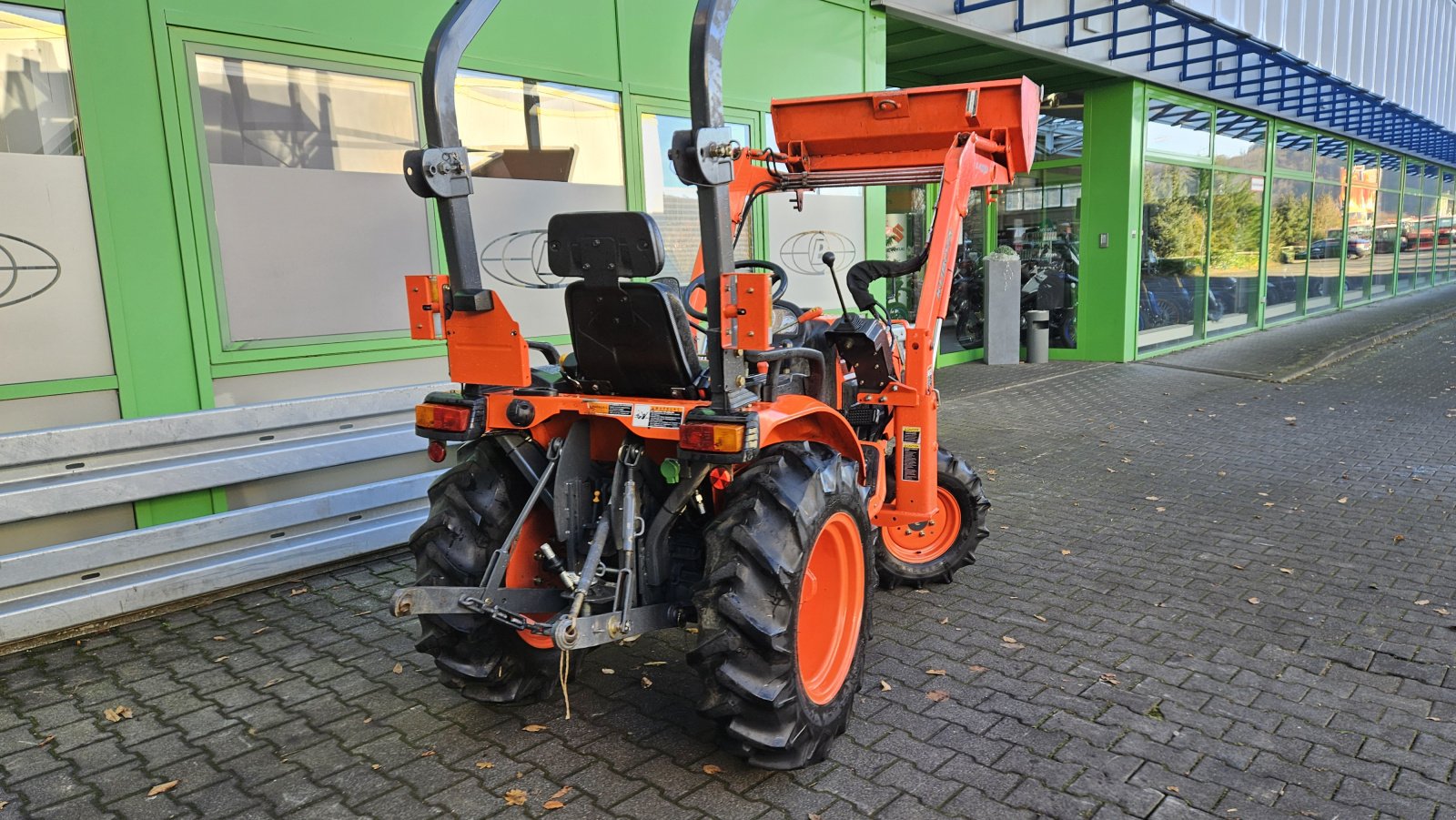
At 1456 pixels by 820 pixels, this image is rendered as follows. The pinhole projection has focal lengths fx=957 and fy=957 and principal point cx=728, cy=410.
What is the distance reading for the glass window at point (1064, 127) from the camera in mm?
12219

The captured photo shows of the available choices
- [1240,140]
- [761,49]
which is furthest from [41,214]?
→ [1240,140]

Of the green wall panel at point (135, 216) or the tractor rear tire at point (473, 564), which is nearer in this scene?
the tractor rear tire at point (473, 564)

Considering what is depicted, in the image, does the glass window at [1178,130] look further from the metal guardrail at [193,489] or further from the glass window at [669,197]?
the metal guardrail at [193,489]

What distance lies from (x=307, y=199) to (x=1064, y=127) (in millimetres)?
10140

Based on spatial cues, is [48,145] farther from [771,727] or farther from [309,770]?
[771,727]

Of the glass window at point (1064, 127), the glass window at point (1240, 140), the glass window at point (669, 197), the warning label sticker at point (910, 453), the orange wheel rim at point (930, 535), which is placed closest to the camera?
the warning label sticker at point (910, 453)

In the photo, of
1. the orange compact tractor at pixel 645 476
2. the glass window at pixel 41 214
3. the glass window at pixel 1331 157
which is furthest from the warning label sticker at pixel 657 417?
the glass window at pixel 1331 157

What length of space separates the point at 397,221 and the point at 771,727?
3.82 m

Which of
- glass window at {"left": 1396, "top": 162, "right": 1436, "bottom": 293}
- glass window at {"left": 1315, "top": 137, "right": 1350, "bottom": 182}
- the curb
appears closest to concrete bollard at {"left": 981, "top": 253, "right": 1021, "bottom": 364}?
the curb


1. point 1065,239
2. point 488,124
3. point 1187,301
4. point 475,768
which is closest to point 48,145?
point 488,124

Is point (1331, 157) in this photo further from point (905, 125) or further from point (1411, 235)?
point (905, 125)

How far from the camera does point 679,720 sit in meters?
3.37

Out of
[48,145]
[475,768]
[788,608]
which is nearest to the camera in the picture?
[788,608]

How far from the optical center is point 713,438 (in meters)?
2.71
